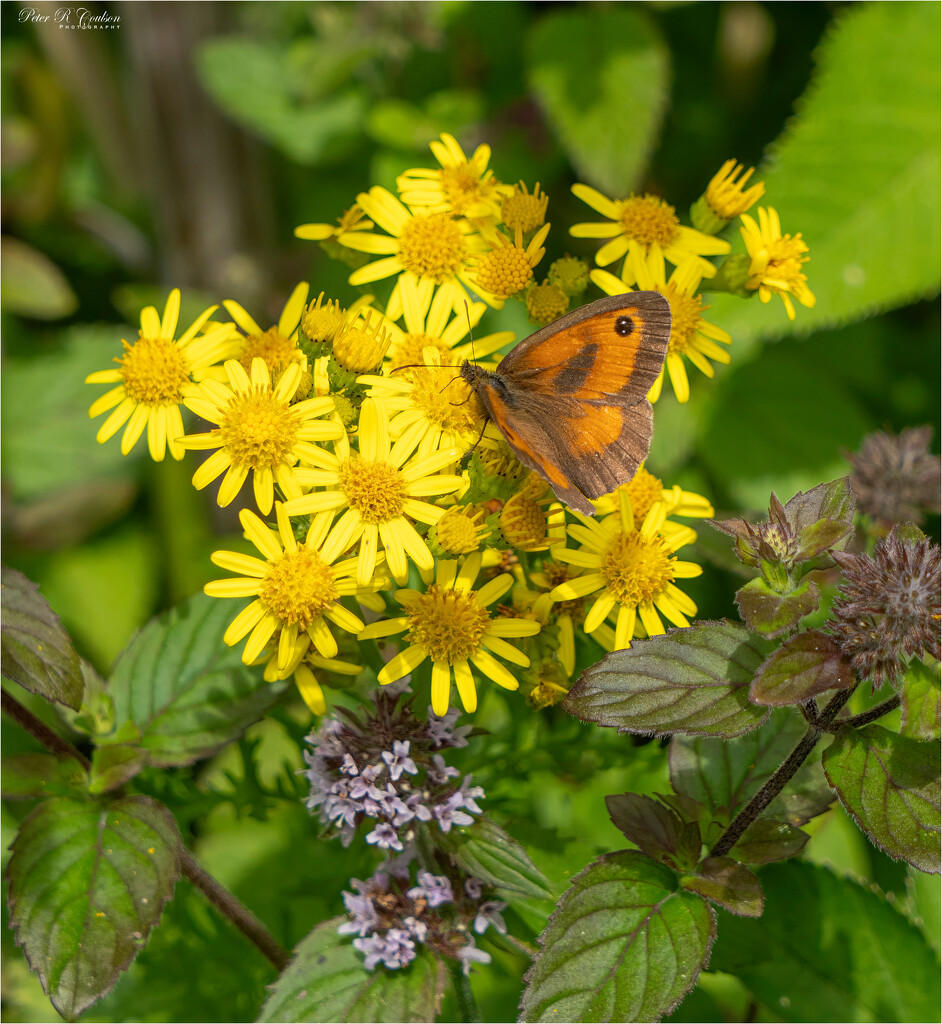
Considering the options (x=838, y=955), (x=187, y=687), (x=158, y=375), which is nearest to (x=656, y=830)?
(x=838, y=955)

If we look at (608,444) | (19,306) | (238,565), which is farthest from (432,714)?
(19,306)

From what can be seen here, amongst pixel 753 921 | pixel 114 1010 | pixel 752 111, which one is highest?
pixel 752 111

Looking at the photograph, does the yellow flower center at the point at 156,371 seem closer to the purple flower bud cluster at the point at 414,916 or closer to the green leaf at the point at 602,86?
the purple flower bud cluster at the point at 414,916

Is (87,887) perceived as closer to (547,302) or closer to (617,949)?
(617,949)

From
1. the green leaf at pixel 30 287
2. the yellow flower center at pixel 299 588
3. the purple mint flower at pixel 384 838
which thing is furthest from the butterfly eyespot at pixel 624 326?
the green leaf at pixel 30 287

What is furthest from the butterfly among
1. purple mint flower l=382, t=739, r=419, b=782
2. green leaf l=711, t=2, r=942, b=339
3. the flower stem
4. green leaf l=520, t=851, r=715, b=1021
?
green leaf l=711, t=2, r=942, b=339

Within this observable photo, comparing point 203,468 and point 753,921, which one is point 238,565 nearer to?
point 203,468
